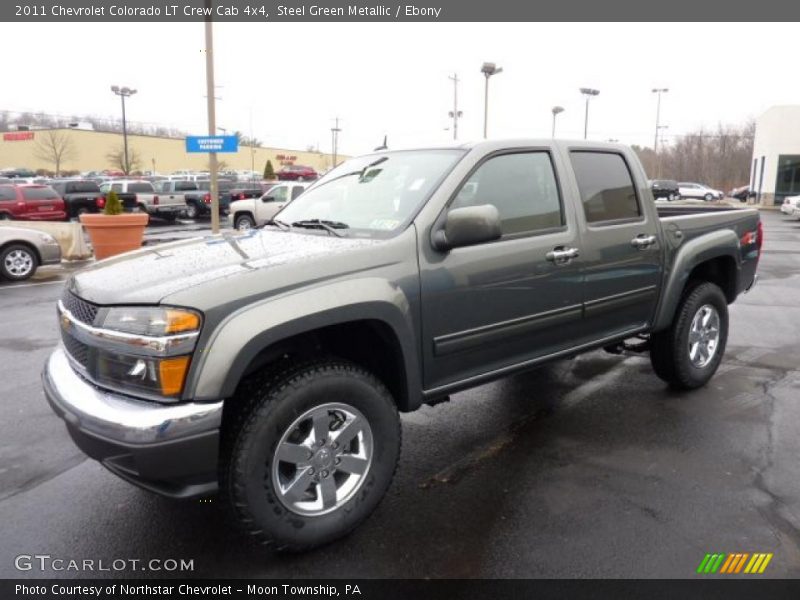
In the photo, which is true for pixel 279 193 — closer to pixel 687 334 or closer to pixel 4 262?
pixel 4 262

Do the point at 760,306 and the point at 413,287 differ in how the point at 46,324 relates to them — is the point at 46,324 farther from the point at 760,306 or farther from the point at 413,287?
the point at 760,306

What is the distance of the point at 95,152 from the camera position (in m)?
86.4

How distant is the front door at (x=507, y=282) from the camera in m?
3.30

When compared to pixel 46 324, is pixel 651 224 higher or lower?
higher

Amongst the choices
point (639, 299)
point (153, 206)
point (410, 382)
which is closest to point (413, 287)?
point (410, 382)

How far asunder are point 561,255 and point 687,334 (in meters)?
1.74

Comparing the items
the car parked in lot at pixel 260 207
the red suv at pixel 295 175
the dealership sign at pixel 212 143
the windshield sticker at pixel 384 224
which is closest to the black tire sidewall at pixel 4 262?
the dealership sign at pixel 212 143

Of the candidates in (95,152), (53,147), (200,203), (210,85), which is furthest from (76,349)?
(95,152)

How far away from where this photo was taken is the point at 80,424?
8.79 ft

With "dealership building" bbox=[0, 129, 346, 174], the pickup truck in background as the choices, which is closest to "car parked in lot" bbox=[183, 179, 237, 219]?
the pickup truck in background

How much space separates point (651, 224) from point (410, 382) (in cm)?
237

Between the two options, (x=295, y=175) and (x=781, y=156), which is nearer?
(x=781, y=156)

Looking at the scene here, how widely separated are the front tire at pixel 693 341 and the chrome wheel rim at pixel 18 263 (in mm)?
10713

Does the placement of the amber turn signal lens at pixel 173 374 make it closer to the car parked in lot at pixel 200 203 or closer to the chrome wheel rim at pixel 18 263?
the chrome wheel rim at pixel 18 263
